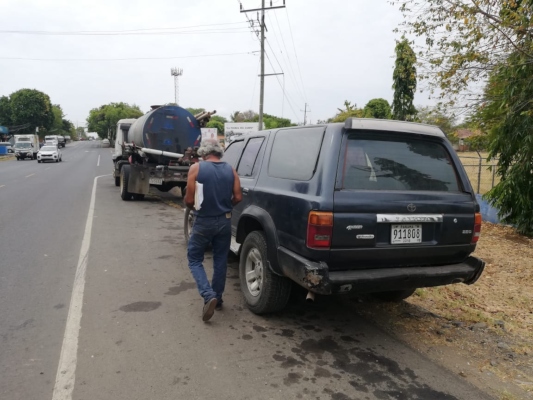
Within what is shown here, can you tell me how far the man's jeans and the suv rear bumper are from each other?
72 cm

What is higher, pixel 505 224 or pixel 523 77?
pixel 523 77

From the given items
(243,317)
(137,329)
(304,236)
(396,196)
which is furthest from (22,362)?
(396,196)

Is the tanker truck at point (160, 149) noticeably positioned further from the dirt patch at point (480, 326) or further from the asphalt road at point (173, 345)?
the dirt patch at point (480, 326)

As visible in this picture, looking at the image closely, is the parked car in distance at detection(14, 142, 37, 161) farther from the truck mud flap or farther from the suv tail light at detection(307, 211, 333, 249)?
the suv tail light at detection(307, 211, 333, 249)

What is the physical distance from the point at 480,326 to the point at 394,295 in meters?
0.88

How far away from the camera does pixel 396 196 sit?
338 centimetres

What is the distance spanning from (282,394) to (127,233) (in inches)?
222

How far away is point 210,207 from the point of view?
391cm

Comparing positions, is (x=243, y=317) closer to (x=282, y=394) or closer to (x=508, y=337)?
(x=282, y=394)

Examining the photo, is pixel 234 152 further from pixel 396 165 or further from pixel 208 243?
pixel 396 165

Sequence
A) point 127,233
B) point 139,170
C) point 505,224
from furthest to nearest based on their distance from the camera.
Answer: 1. point 139,170
2. point 505,224
3. point 127,233

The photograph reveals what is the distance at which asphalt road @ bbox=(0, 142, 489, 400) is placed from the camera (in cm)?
291

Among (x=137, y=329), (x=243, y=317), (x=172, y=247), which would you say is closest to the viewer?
(x=137, y=329)

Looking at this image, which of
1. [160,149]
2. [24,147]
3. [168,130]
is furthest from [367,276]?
[24,147]
